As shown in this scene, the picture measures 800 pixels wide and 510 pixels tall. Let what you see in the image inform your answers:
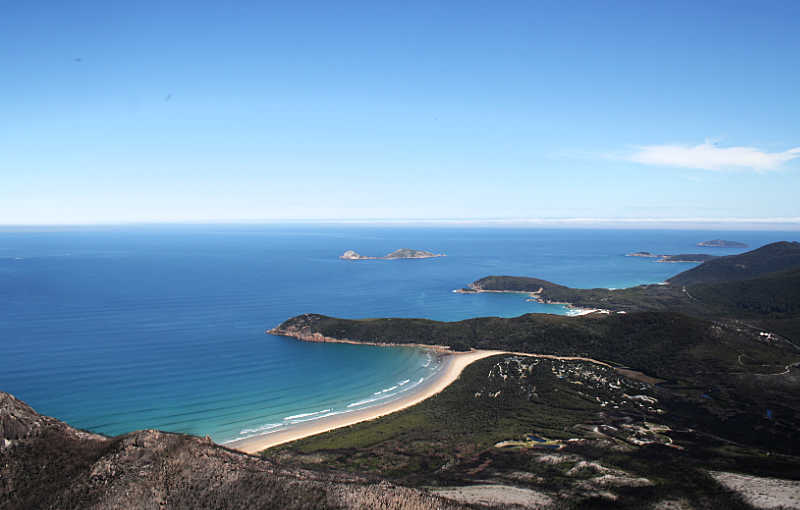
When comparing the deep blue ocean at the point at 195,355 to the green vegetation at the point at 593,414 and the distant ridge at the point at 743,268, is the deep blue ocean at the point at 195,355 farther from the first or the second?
the distant ridge at the point at 743,268

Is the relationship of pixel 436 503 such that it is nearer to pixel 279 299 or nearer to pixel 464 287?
pixel 279 299

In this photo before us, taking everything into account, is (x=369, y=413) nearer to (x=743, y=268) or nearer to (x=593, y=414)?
(x=593, y=414)

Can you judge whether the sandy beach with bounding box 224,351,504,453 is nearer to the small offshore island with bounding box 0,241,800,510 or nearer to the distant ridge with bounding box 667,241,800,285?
the small offshore island with bounding box 0,241,800,510

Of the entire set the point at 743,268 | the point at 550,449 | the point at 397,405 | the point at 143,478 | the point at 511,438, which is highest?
the point at 143,478

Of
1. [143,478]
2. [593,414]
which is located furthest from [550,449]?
[143,478]

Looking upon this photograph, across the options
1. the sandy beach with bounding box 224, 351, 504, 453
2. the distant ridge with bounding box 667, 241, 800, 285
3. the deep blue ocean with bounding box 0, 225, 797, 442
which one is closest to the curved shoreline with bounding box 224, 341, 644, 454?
the sandy beach with bounding box 224, 351, 504, 453

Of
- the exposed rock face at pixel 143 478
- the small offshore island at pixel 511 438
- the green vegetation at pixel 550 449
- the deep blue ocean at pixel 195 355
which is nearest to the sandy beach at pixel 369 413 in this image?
the small offshore island at pixel 511 438

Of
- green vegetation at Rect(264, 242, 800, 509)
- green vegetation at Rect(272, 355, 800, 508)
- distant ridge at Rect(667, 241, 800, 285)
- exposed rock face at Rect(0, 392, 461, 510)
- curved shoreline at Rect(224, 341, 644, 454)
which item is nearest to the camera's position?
exposed rock face at Rect(0, 392, 461, 510)
